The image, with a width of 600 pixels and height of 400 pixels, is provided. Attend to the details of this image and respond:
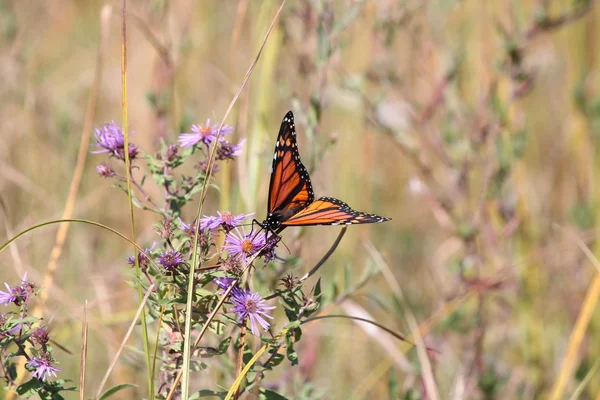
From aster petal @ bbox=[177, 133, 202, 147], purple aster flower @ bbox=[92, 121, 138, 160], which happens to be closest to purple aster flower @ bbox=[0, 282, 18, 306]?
purple aster flower @ bbox=[92, 121, 138, 160]

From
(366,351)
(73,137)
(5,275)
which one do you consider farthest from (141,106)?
(366,351)

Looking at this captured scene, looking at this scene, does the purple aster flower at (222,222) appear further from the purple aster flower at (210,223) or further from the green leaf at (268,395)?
the green leaf at (268,395)

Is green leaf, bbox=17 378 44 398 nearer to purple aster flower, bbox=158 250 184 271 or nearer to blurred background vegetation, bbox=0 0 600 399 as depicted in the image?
purple aster flower, bbox=158 250 184 271

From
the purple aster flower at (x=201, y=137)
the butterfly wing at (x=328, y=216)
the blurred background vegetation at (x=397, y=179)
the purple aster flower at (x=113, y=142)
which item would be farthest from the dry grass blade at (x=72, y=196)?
the butterfly wing at (x=328, y=216)

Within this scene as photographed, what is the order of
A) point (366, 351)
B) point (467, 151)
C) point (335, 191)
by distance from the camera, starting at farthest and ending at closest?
point (335, 191)
point (366, 351)
point (467, 151)

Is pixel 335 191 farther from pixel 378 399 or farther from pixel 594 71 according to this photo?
pixel 594 71
